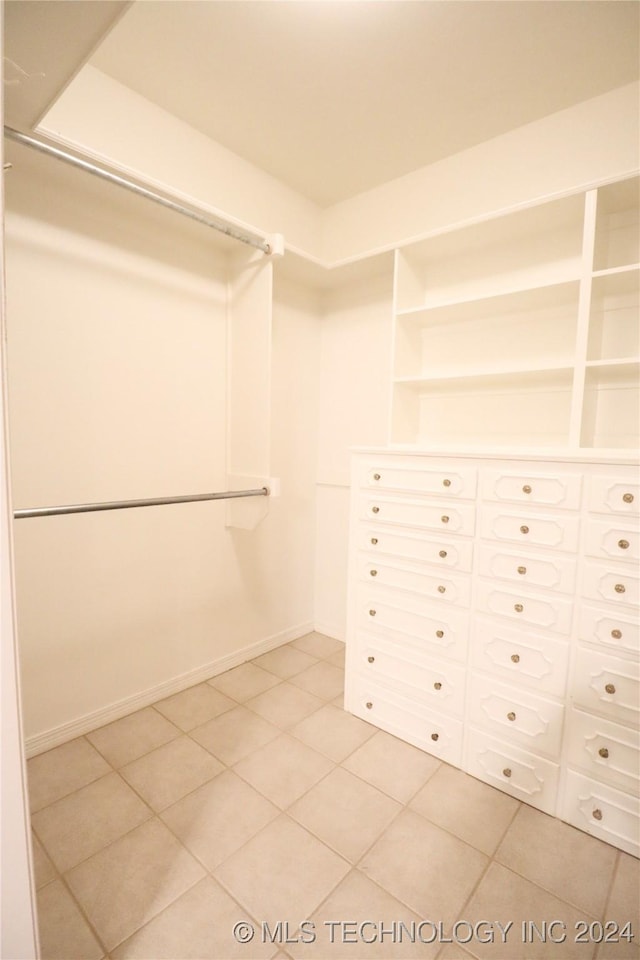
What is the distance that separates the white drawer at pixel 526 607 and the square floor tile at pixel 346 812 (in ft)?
2.57

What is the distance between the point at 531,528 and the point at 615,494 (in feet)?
0.89

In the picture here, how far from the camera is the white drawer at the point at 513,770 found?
149 centimetres

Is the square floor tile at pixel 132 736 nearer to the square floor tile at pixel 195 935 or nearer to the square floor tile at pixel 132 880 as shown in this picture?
the square floor tile at pixel 132 880

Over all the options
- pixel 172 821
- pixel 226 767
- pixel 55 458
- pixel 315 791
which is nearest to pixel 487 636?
pixel 315 791

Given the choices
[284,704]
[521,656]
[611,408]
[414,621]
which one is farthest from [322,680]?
[611,408]

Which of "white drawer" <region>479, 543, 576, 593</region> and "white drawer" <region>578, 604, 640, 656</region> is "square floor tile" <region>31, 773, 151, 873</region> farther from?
"white drawer" <region>578, 604, 640, 656</region>

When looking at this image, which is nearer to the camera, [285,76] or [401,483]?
[285,76]

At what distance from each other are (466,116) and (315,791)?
280 centimetres

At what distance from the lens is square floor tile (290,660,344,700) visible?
2.22 metres

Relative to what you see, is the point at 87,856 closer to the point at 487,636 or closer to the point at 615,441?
the point at 487,636

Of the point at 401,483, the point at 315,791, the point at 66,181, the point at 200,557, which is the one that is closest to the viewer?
the point at 315,791

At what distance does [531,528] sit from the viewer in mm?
1491

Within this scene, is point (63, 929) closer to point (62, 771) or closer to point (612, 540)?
point (62, 771)

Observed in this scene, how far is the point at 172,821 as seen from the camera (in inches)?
56.8
